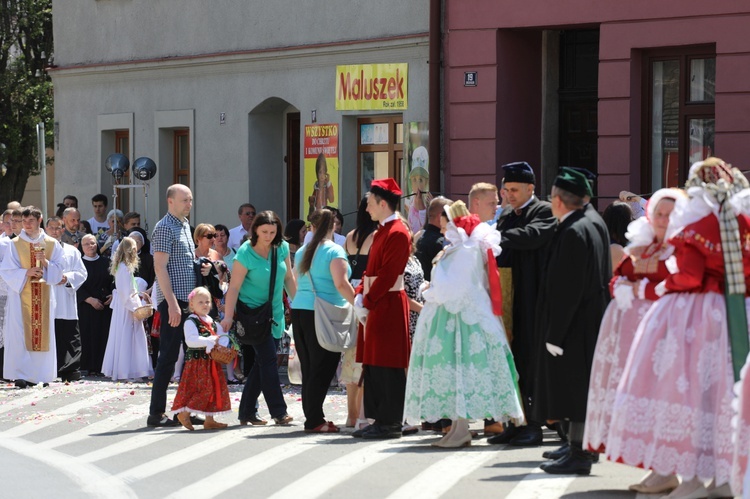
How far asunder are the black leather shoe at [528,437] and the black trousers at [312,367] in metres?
1.80

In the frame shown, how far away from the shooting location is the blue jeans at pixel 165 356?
13.0m

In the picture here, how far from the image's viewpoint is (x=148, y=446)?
11.8 m

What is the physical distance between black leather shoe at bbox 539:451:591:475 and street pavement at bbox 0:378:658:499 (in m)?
0.08

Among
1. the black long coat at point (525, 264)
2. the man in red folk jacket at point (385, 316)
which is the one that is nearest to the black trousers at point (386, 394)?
the man in red folk jacket at point (385, 316)

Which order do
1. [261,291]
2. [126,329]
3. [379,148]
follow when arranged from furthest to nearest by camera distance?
[379,148]
[126,329]
[261,291]

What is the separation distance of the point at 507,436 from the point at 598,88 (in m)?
9.03

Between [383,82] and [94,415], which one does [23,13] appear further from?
[94,415]

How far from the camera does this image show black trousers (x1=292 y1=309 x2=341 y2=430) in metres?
12.4

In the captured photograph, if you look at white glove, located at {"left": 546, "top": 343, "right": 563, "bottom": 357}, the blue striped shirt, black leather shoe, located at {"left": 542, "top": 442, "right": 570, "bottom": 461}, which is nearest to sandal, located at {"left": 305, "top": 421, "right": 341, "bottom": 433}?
the blue striped shirt

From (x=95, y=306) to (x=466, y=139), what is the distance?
17.8 ft

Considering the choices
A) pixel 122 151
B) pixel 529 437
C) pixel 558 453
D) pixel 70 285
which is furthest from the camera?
pixel 122 151

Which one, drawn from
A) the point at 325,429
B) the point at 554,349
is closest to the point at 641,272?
the point at 554,349

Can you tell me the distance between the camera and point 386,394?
11758 millimetres

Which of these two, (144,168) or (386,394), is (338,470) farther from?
(144,168)
